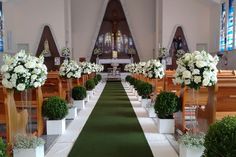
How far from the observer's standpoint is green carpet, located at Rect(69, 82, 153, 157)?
442cm

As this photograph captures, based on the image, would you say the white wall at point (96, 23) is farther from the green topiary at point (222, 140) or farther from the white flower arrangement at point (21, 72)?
the green topiary at point (222, 140)

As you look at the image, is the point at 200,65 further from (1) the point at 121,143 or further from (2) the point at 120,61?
(2) the point at 120,61

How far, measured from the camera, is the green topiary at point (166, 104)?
17.8 feet

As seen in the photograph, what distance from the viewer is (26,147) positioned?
393cm

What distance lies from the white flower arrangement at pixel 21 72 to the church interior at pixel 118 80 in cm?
1

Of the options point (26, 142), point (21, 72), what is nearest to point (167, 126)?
point (26, 142)

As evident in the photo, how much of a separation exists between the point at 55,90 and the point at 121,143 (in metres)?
3.05

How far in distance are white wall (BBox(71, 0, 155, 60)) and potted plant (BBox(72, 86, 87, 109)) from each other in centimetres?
1714

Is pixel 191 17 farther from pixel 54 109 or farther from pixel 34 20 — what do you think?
pixel 54 109

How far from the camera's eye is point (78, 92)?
8.41 m

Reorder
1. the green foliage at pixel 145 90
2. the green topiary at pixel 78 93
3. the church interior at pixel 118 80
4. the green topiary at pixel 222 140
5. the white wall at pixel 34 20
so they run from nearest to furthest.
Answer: the green topiary at pixel 222 140
the church interior at pixel 118 80
the green topiary at pixel 78 93
the green foliage at pixel 145 90
the white wall at pixel 34 20

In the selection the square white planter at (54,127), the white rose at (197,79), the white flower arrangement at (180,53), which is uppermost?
the white flower arrangement at (180,53)

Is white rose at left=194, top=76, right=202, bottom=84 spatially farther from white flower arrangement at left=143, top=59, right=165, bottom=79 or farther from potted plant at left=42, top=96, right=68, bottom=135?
white flower arrangement at left=143, top=59, right=165, bottom=79

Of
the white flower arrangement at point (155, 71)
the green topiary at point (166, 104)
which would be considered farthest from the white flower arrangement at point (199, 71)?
the white flower arrangement at point (155, 71)
